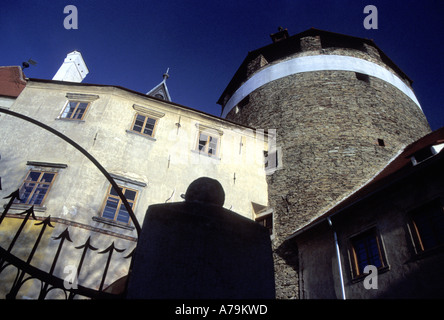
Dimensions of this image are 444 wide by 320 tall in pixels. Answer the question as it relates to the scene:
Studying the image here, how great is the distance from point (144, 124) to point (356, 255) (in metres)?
9.04

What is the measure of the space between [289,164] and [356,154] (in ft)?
9.68

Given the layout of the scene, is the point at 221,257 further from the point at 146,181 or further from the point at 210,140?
the point at 210,140

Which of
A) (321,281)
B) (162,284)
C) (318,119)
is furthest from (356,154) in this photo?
(162,284)

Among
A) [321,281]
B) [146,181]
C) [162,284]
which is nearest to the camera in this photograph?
[162,284]

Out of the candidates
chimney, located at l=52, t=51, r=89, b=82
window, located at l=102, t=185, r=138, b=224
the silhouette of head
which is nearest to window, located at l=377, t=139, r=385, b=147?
window, located at l=102, t=185, r=138, b=224

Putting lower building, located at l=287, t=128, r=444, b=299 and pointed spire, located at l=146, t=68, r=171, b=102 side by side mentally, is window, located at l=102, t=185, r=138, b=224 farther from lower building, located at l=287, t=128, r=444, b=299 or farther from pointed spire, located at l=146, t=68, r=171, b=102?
pointed spire, located at l=146, t=68, r=171, b=102

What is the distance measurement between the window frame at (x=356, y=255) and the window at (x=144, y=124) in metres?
8.23

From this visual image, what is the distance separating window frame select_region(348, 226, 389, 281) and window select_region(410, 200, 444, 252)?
0.99 meters

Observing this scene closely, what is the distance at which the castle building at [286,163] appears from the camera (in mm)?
7863

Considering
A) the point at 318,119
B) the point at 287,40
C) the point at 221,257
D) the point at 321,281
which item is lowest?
the point at 221,257

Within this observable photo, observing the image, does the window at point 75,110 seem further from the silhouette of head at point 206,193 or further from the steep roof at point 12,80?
the silhouette of head at point 206,193

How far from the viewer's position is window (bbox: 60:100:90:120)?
1134cm

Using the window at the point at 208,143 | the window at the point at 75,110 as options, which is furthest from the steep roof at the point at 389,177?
the window at the point at 75,110

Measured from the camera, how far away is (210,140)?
12695mm
